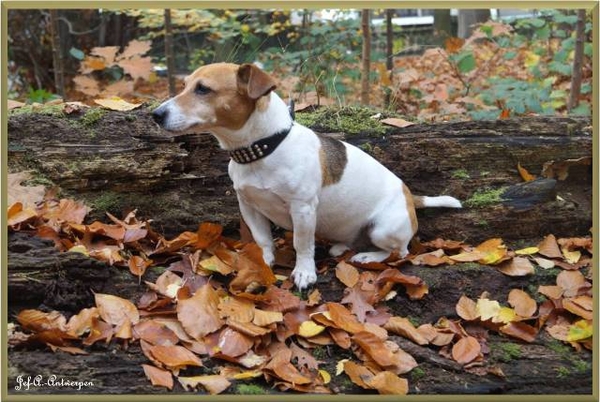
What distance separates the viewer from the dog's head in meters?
3.11

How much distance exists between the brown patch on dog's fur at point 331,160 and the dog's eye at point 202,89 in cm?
82

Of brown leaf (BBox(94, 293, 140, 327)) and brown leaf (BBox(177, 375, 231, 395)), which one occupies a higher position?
brown leaf (BBox(94, 293, 140, 327))

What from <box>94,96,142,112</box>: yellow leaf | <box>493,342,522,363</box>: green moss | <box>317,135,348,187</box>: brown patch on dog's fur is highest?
<box>94,96,142,112</box>: yellow leaf

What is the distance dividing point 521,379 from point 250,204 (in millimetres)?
1781

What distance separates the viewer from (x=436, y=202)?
4199 mm

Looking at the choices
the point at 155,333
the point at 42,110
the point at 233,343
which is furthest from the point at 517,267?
the point at 42,110

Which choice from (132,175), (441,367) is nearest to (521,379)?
(441,367)

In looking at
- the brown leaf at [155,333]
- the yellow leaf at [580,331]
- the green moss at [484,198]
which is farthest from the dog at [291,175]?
the yellow leaf at [580,331]

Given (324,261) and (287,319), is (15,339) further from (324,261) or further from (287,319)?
(324,261)

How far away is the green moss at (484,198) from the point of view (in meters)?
4.29

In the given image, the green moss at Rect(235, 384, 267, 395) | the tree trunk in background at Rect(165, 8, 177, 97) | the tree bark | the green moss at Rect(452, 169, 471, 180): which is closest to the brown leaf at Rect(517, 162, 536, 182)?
the tree bark

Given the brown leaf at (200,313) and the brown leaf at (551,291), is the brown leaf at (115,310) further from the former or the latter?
the brown leaf at (551,291)

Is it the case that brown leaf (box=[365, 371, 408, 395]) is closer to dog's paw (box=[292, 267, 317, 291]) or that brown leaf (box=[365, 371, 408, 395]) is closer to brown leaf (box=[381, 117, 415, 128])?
dog's paw (box=[292, 267, 317, 291])

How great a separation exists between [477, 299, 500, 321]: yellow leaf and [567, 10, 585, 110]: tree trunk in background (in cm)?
273
